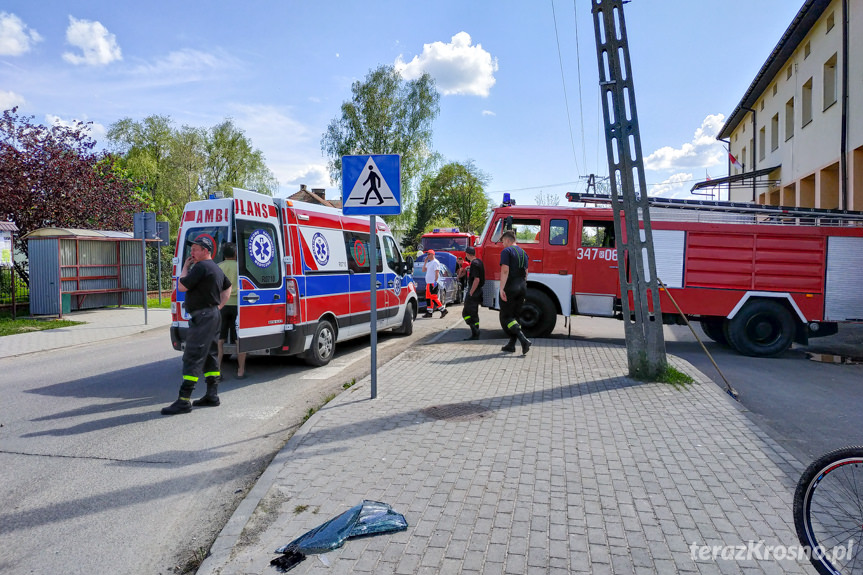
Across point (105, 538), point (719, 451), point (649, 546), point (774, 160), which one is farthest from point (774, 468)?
point (774, 160)

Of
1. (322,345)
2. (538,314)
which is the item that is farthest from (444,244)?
(322,345)

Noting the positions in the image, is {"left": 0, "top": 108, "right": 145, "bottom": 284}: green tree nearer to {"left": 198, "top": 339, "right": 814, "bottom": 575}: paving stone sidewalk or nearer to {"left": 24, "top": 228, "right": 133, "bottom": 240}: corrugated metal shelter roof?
{"left": 24, "top": 228, "right": 133, "bottom": 240}: corrugated metal shelter roof

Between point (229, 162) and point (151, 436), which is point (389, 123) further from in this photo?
point (151, 436)

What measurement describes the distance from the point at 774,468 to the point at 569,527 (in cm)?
211

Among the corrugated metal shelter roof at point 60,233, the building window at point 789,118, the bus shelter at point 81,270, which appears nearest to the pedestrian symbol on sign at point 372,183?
the bus shelter at point 81,270

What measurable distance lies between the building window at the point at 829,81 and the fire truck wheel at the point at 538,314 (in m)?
13.4

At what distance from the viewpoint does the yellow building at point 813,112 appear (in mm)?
16500

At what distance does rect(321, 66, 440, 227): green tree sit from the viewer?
4216 centimetres

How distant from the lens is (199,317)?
631cm

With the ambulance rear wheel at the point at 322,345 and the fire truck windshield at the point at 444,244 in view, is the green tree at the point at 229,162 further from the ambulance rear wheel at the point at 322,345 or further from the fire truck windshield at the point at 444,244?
the ambulance rear wheel at the point at 322,345

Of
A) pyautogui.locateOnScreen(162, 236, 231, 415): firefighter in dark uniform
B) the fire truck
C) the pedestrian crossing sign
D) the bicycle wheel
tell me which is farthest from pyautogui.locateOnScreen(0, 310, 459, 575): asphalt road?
the fire truck

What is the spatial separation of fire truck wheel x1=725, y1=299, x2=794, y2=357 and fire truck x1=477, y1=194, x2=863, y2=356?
0.7 inches

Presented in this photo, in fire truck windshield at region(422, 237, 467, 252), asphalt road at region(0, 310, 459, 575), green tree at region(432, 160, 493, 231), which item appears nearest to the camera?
asphalt road at region(0, 310, 459, 575)

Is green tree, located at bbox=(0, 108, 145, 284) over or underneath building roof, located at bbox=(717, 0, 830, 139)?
underneath
